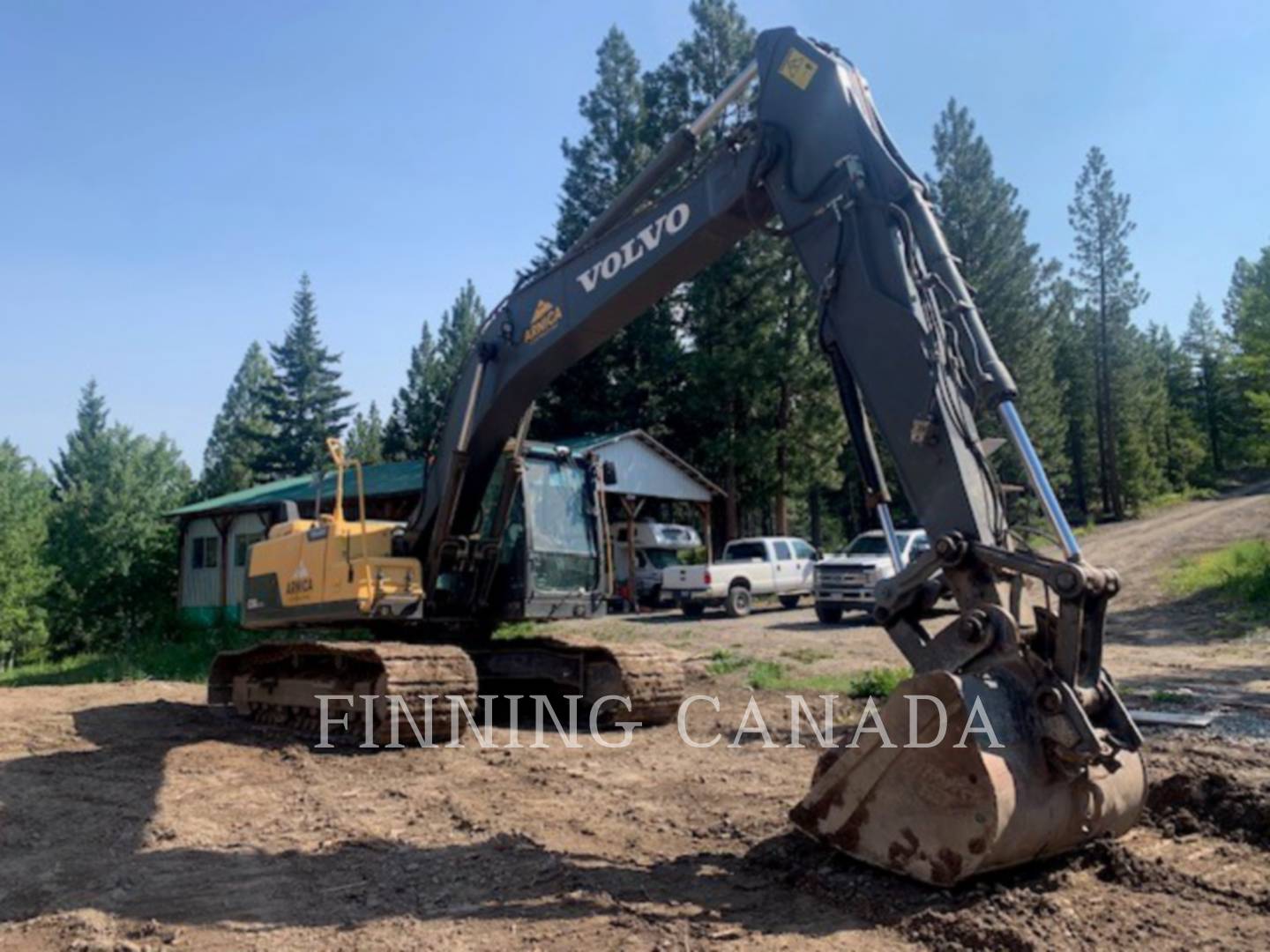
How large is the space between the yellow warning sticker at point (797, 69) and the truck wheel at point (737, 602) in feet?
61.8

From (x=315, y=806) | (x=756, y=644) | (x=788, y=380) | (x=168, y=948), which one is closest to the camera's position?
(x=168, y=948)

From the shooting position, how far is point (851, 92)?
5.84 m

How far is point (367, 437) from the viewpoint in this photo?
65875 millimetres

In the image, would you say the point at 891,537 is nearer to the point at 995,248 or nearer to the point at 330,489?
the point at 330,489

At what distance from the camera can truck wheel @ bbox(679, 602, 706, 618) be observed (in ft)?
79.5

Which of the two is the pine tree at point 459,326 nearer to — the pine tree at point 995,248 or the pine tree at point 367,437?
the pine tree at point 367,437

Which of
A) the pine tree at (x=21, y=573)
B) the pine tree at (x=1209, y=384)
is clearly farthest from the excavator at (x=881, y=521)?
the pine tree at (x=1209, y=384)

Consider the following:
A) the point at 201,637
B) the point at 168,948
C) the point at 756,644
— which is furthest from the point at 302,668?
the point at 201,637

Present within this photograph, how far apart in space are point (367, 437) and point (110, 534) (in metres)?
17.7

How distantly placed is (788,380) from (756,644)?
18284 mm

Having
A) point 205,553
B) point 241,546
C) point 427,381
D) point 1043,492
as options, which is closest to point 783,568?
point 241,546

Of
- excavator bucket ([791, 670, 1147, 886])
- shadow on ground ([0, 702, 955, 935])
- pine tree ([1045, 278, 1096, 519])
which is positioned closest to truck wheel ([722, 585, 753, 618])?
shadow on ground ([0, 702, 955, 935])

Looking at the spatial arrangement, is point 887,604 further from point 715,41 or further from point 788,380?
point 715,41

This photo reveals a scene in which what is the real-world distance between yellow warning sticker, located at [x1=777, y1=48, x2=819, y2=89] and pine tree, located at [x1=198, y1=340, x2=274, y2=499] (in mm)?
49659
